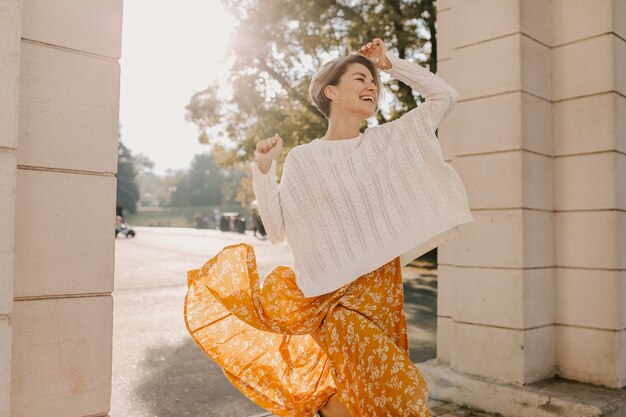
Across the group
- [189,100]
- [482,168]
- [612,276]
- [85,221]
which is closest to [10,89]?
[85,221]

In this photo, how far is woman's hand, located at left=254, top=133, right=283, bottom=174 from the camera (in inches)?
91.7

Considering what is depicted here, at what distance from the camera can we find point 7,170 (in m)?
1.74

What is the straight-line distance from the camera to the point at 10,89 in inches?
69.3

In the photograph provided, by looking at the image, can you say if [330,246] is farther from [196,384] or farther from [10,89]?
[196,384]

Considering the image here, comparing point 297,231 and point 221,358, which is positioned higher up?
point 297,231

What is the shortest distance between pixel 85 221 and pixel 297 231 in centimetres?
86

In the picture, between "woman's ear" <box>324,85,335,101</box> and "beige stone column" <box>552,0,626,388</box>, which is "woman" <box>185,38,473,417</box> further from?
"beige stone column" <box>552,0,626,388</box>

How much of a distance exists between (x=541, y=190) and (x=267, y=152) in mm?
2325

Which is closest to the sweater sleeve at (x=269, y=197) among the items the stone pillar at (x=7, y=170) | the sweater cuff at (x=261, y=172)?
the sweater cuff at (x=261, y=172)

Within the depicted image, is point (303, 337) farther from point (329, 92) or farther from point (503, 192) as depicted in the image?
point (503, 192)

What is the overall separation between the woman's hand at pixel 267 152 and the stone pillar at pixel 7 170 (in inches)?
36.6

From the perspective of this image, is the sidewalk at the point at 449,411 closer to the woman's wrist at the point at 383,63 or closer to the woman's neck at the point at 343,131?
the woman's neck at the point at 343,131

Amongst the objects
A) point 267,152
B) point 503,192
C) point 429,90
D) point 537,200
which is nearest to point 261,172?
point 267,152

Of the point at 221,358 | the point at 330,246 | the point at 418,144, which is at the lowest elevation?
the point at 221,358
